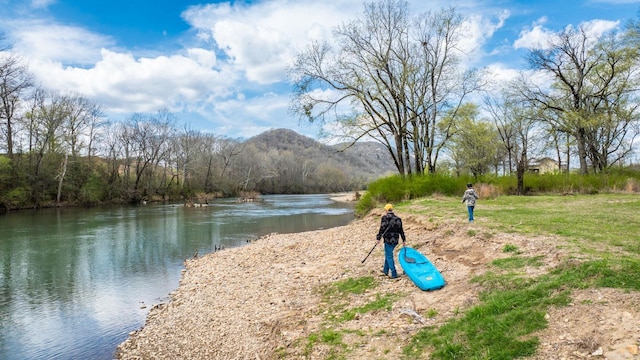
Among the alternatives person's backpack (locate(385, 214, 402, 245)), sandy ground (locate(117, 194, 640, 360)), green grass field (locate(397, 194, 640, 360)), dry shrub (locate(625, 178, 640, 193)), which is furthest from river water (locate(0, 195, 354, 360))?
dry shrub (locate(625, 178, 640, 193))

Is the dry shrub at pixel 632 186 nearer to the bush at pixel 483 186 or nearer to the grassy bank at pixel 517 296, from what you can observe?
the bush at pixel 483 186

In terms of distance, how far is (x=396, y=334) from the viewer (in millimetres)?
5926

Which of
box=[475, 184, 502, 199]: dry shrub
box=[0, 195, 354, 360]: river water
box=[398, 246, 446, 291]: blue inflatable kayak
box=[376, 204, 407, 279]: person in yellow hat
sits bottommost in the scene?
box=[0, 195, 354, 360]: river water

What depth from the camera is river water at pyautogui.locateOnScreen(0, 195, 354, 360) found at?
330 inches

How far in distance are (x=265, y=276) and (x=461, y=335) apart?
7.10 metres

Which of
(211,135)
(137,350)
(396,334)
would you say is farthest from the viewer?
(211,135)

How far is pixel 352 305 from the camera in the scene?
7715 millimetres

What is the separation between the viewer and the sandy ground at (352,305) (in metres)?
A: 4.71

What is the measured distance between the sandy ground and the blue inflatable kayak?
0.53 ft

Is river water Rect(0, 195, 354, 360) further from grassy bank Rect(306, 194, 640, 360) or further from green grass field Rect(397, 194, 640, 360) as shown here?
green grass field Rect(397, 194, 640, 360)

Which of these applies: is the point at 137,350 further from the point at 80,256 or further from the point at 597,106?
the point at 597,106

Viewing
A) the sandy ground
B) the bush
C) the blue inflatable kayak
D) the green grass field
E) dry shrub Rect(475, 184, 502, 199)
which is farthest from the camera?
the bush

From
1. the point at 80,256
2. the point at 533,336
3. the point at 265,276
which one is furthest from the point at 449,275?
the point at 80,256

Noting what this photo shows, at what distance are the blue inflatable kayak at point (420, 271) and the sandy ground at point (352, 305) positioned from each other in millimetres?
160
